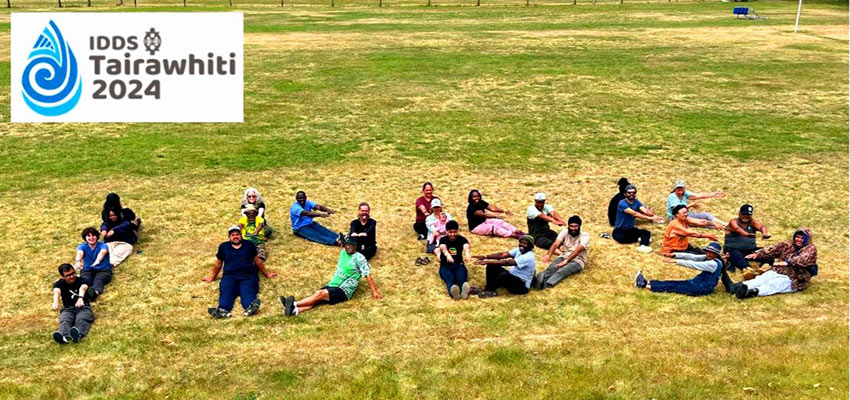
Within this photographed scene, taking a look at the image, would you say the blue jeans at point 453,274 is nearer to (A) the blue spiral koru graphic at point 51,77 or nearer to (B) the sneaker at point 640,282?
(B) the sneaker at point 640,282

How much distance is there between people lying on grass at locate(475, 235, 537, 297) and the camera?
12.0 metres

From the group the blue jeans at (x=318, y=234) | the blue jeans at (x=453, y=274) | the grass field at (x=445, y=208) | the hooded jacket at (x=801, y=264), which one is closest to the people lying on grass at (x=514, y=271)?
the grass field at (x=445, y=208)

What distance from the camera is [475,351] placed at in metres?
10.1

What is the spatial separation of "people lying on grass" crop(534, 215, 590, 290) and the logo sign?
1502 centimetres

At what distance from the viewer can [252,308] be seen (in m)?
11.4

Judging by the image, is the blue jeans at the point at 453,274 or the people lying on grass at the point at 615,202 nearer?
the blue jeans at the point at 453,274

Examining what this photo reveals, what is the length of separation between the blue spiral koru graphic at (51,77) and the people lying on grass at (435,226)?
17.1 m

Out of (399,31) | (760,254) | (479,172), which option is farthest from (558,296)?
(399,31)

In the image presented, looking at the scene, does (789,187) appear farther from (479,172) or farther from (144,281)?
(144,281)

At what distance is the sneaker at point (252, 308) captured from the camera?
445 inches

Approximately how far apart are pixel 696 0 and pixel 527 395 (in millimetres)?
72151

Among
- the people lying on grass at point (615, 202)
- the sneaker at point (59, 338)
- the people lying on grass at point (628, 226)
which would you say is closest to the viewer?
the sneaker at point (59, 338)

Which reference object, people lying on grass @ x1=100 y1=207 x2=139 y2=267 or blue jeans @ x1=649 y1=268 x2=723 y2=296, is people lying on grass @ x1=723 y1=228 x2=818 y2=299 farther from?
people lying on grass @ x1=100 y1=207 x2=139 y2=267

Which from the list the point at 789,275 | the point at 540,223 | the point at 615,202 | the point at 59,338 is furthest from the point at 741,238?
the point at 59,338
